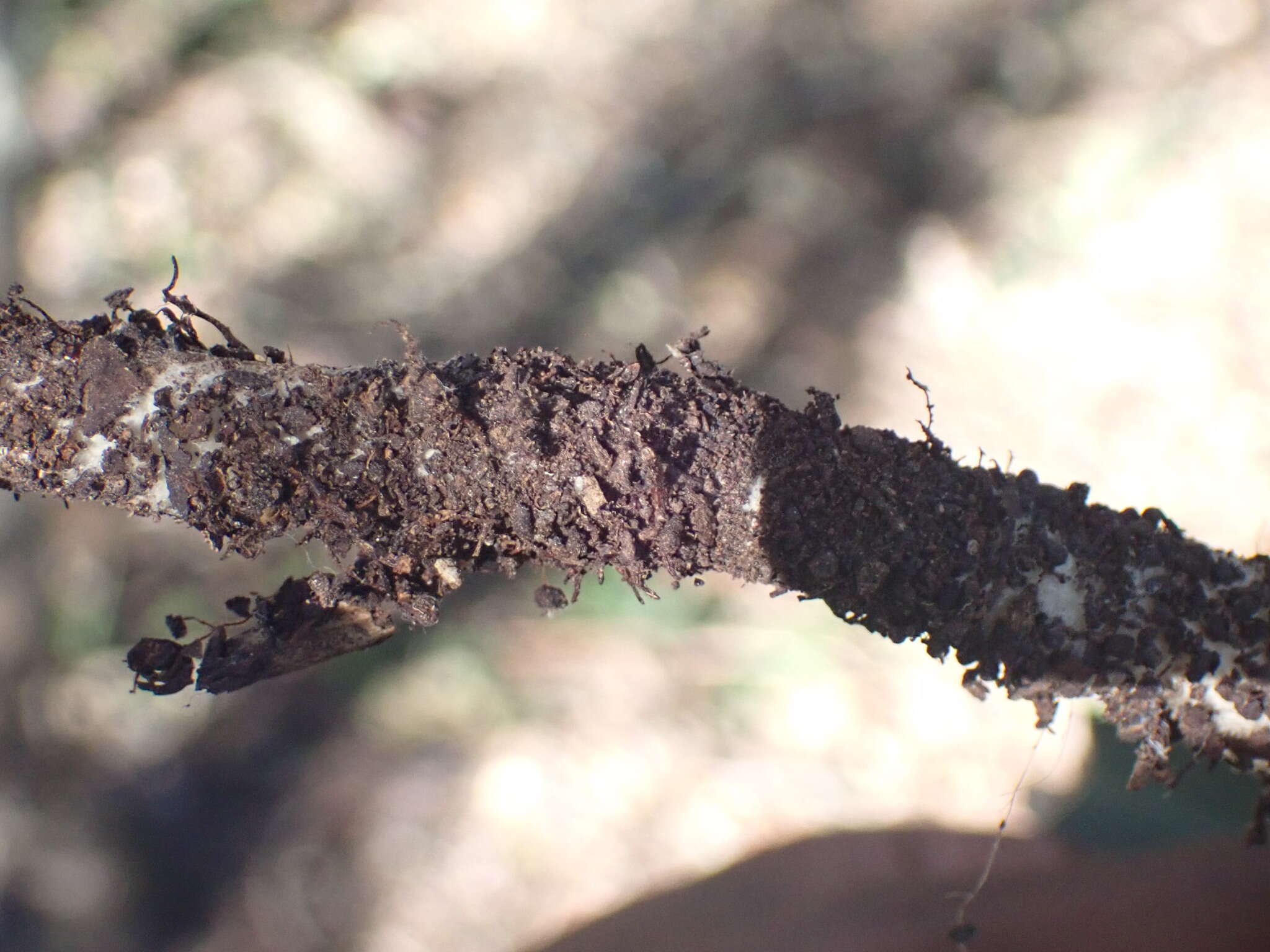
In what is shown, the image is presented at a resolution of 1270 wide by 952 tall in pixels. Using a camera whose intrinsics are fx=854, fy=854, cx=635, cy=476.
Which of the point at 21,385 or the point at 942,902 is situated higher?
the point at 21,385

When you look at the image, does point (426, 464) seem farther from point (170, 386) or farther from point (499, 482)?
point (170, 386)

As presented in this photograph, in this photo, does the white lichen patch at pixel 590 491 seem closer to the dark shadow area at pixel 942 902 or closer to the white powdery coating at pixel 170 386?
the white powdery coating at pixel 170 386

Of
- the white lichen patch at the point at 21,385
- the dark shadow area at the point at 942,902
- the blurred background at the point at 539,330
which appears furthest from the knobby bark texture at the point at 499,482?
the blurred background at the point at 539,330

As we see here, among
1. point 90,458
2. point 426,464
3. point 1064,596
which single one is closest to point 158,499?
point 90,458

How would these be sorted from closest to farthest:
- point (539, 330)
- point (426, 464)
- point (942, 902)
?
point (426, 464) < point (942, 902) < point (539, 330)

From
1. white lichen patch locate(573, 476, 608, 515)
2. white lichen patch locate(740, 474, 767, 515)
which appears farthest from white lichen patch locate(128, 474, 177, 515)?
white lichen patch locate(740, 474, 767, 515)

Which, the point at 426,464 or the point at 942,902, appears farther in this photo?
the point at 942,902
